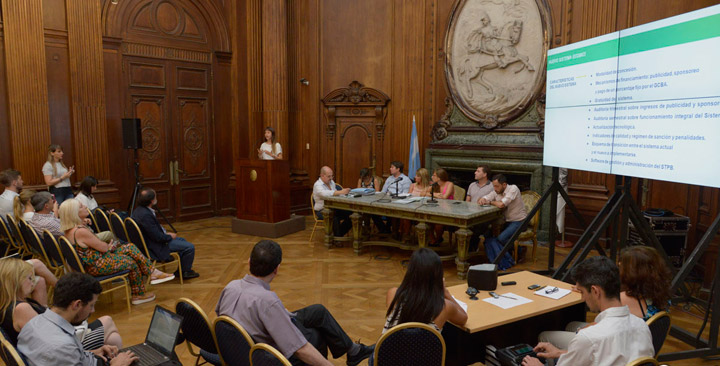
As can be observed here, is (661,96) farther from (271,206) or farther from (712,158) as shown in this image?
(271,206)

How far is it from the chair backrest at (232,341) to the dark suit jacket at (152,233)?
9.28 feet

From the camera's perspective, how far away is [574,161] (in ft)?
13.9

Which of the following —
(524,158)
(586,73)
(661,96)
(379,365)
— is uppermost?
(586,73)

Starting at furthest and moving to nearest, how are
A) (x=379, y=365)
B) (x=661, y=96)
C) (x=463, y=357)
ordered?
1. (x=661, y=96)
2. (x=463, y=357)
3. (x=379, y=365)

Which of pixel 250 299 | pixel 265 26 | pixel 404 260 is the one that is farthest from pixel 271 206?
pixel 250 299

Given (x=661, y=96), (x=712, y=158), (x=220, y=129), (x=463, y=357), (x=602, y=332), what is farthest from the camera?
(x=220, y=129)

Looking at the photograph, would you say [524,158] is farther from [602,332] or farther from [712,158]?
[602,332]

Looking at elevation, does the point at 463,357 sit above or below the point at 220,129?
below

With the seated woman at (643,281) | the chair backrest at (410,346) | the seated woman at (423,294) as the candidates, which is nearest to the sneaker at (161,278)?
the seated woman at (423,294)

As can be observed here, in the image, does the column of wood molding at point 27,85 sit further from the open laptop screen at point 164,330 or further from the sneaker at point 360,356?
the sneaker at point 360,356

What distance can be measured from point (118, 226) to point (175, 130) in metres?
3.76

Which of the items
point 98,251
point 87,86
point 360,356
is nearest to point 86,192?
point 98,251

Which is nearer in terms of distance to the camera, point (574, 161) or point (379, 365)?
point (379, 365)

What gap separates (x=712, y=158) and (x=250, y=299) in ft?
9.81
